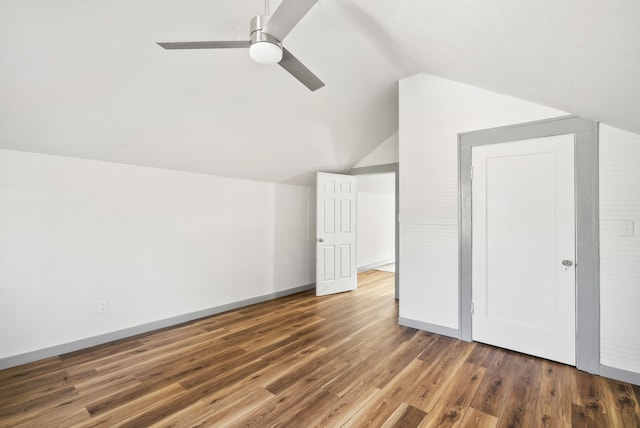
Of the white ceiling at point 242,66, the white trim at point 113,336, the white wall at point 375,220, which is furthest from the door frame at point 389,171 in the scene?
the white trim at point 113,336

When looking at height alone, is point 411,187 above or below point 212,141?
below

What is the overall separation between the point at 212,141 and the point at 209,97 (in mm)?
646

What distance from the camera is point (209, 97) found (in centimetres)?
274

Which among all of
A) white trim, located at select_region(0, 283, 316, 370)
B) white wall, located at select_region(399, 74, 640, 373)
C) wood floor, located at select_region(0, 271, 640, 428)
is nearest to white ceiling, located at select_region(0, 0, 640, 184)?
white wall, located at select_region(399, 74, 640, 373)

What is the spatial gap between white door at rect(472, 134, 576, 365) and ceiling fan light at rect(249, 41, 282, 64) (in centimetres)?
243

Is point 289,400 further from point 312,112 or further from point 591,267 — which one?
point 312,112

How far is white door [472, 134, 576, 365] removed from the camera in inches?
101

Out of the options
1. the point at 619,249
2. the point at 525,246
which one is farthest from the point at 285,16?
the point at 619,249

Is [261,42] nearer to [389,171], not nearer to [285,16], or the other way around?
[285,16]

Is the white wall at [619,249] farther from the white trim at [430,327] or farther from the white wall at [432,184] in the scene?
the white trim at [430,327]

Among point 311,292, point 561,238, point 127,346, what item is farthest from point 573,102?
point 127,346

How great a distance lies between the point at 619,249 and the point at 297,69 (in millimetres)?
2963

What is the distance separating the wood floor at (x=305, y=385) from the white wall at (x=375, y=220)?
11.9 ft

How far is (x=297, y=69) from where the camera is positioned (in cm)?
192
